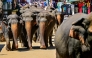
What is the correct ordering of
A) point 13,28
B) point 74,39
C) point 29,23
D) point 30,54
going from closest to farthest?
point 74,39, point 30,54, point 13,28, point 29,23

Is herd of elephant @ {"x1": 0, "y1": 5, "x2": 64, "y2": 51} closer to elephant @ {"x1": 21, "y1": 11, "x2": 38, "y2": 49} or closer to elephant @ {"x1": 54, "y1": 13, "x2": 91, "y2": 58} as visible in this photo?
elephant @ {"x1": 21, "y1": 11, "x2": 38, "y2": 49}

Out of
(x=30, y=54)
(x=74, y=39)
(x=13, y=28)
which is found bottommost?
(x=30, y=54)

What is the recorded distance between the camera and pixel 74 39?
3.95 m

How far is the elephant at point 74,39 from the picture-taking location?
3641 millimetres

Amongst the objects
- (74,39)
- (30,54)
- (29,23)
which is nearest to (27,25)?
(29,23)

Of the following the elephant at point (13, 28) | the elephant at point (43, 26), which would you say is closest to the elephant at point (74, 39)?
the elephant at point (13, 28)

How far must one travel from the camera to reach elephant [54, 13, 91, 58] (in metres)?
3.64

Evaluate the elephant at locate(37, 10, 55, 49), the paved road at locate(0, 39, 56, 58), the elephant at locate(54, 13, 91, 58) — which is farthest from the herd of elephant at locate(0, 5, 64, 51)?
the elephant at locate(54, 13, 91, 58)

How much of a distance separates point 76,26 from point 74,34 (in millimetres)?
87

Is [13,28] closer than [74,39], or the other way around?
[74,39]

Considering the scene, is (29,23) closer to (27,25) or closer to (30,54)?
(27,25)

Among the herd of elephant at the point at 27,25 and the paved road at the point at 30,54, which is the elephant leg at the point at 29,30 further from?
the paved road at the point at 30,54

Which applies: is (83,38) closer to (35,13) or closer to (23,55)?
(23,55)

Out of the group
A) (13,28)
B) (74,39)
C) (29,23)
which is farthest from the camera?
(29,23)
